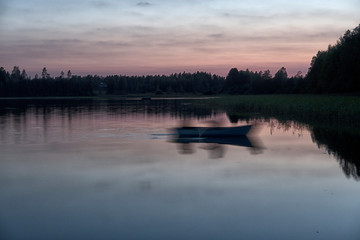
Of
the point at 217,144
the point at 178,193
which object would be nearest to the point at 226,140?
the point at 217,144

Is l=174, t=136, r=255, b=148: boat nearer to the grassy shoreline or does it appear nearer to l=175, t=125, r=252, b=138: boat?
l=175, t=125, r=252, b=138: boat

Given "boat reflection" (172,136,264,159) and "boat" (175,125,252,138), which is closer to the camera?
"boat reflection" (172,136,264,159)

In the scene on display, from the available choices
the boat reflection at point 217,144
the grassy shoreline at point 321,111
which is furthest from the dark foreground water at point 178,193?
the grassy shoreline at point 321,111

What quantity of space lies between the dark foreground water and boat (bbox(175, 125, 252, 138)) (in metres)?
3.58

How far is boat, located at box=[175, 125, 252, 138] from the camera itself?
24.0m

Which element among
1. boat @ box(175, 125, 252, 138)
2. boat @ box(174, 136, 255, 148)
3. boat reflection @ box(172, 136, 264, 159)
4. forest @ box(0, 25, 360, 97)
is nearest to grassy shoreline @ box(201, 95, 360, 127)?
boat @ box(175, 125, 252, 138)

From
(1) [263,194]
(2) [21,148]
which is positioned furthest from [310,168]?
(2) [21,148]

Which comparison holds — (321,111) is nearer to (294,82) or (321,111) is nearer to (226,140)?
(226,140)

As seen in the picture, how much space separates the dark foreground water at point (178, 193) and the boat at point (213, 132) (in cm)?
358

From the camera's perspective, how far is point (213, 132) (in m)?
24.4

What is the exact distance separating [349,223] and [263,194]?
2703 millimetres

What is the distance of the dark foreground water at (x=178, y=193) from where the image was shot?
8523mm

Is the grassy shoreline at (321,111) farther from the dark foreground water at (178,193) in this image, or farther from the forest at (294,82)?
the forest at (294,82)

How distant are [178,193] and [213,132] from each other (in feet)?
43.9
